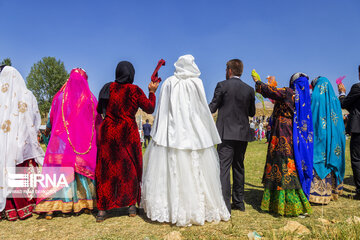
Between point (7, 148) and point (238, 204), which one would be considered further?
point (238, 204)

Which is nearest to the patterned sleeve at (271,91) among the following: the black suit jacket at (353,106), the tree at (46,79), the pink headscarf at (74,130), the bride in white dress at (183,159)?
the bride in white dress at (183,159)

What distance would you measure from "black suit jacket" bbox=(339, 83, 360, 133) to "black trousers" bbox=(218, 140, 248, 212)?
2.38 m

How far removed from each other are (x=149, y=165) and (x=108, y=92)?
1.19m

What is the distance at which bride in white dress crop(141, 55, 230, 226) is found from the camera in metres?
3.20

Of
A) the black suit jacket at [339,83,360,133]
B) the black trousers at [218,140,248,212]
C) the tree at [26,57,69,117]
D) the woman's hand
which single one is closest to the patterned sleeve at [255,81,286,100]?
the black trousers at [218,140,248,212]

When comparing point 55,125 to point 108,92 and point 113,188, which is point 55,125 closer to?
point 108,92

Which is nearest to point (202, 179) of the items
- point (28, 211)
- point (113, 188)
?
point (113, 188)

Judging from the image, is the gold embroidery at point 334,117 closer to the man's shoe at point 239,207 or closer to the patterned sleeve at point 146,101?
the man's shoe at point 239,207

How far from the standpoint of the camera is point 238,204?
3.89 meters

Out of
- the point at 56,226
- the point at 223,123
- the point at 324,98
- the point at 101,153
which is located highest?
the point at 324,98

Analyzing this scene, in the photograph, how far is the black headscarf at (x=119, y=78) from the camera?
3654 mm

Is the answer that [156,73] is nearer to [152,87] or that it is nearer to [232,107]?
[152,87]

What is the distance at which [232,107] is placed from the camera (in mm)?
3715

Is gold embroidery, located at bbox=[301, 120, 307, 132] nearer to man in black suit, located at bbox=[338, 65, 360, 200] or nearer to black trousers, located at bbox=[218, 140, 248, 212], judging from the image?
black trousers, located at bbox=[218, 140, 248, 212]
